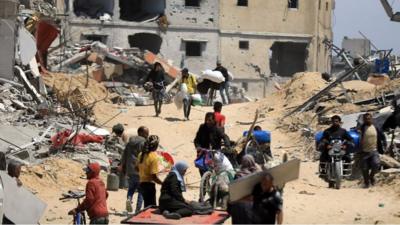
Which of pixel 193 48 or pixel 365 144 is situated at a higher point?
pixel 193 48

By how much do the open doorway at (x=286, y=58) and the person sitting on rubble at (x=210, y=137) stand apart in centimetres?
3735

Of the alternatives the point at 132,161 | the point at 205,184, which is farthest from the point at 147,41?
the point at 205,184

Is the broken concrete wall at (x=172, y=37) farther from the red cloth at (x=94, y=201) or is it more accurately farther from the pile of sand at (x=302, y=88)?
the red cloth at (x=94, y=201)

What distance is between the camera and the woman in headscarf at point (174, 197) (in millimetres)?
10859

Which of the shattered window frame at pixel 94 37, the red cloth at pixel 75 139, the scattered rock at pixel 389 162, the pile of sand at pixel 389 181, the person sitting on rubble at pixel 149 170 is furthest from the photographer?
the shattered window frame at pixel 94 37

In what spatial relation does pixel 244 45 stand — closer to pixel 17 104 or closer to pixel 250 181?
pixel 17 104

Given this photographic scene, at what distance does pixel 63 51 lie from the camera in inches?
1378

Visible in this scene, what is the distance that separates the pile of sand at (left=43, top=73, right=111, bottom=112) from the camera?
2371 centimetres

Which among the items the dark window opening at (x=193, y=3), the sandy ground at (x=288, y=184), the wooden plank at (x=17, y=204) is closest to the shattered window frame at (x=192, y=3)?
the dark window opening at (x=193, y=3)

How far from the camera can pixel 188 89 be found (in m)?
23.6

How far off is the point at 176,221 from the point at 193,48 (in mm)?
37083

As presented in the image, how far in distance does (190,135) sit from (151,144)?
10189mm

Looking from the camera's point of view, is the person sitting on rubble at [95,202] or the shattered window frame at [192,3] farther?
the shattered window frame at [192,3]

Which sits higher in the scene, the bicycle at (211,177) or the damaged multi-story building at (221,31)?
the damaged multi-story building at (221,31)
